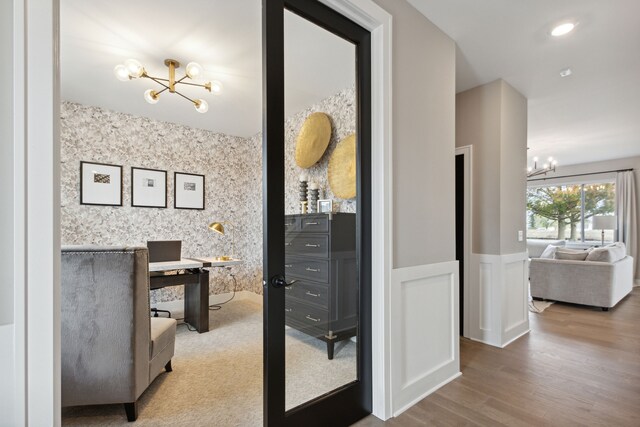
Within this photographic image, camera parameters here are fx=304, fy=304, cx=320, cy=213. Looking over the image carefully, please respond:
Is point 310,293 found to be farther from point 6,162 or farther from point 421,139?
point 6,162

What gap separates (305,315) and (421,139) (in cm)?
147

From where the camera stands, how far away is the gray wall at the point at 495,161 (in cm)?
312

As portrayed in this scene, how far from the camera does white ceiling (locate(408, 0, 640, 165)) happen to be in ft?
7.00

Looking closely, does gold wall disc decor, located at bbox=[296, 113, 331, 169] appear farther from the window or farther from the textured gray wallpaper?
the window

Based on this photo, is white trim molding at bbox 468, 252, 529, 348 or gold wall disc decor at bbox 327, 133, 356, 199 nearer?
gold wall disc decor at bbox 327, 133, 356, 199

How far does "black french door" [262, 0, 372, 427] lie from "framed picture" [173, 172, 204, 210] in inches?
122

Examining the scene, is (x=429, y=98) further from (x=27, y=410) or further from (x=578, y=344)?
(x=578, y=344)

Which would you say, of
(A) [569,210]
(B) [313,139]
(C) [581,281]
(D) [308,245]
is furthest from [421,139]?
(A) [569,210]

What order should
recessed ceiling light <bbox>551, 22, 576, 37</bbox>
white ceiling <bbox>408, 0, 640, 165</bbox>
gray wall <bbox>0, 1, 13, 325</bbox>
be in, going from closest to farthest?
1. gray wall <bbox>0, 1, 13, 325</bbox>
2. white ceiling <bbox>408, 0, 640, 165</bbox>
3. recessed ceiling light <bbox>551, 22, 576, 37</bbox>

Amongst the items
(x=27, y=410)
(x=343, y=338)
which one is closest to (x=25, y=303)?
(x=27, y=410)

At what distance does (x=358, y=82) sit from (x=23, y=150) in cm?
168

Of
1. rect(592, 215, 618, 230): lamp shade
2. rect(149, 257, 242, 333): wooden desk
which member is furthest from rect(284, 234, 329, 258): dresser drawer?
rect(592, 215, 618, 230): lamp shade

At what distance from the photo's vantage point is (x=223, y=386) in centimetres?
230

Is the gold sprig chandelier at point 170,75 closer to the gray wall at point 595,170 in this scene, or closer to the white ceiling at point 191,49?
the white ceiling at point 191,49
